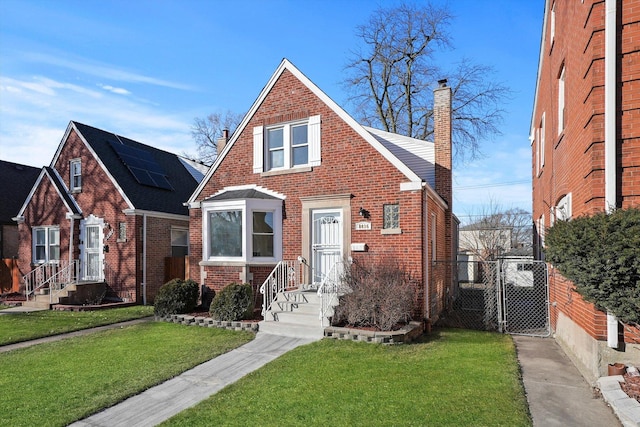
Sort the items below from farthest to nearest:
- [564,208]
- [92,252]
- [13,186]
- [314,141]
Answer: [13,186], [92,252], [314,141], [564,208]

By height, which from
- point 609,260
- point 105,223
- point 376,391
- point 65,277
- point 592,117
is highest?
point 592,117

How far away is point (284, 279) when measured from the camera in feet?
38.1

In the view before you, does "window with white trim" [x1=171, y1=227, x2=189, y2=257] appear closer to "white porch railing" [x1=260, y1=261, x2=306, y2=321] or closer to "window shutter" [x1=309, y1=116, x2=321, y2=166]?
"white porch railing" [x1=260, y1=261, x2=306, y2=321]

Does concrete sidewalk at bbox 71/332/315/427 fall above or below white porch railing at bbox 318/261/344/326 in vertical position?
below

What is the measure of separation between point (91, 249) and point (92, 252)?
0.43 ft

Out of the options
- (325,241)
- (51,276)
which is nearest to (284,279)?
(325,241)

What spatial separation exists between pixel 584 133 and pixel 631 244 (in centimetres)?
261

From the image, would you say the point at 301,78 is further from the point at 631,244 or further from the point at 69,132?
the point at 69,132

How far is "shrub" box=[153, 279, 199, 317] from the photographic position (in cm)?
1169

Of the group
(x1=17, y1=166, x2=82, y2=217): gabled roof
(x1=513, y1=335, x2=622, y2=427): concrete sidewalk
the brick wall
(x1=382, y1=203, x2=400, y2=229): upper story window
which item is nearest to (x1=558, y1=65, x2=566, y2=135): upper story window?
the brick wall

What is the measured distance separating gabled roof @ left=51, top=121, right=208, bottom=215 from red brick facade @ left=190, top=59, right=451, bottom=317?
167 inches

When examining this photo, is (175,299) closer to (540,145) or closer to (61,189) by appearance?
(61,189)

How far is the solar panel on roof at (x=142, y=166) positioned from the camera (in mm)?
17734

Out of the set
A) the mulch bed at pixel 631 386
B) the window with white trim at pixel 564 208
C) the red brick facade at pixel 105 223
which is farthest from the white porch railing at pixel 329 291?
the red brick facade at pixel 105 223
